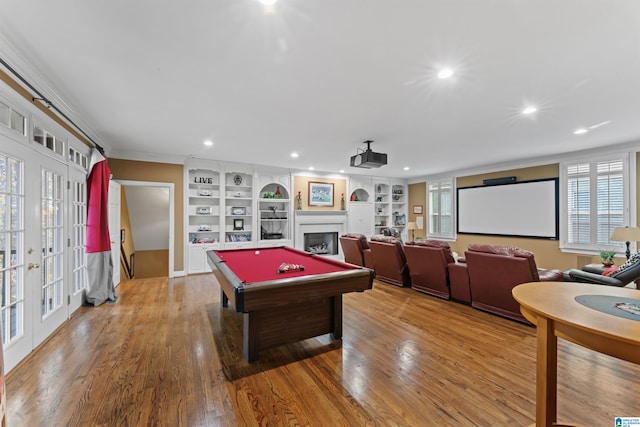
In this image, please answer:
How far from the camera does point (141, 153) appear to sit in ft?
18.7

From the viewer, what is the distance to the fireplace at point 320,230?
774 centimetres

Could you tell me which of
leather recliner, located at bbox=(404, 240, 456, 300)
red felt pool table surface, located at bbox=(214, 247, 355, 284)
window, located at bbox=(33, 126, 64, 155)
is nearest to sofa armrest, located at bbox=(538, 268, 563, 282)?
leather recliner, located at bbox=(404, 240, 456, 300)

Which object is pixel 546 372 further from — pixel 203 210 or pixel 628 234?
pixel 203 210

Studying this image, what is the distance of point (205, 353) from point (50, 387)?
3.71ft

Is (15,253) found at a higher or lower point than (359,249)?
higher

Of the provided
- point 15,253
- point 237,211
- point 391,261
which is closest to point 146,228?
point 237,211

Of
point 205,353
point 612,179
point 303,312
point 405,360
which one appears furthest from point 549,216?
point 205,353

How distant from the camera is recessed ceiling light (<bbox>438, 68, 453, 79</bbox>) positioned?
2510 millimetres

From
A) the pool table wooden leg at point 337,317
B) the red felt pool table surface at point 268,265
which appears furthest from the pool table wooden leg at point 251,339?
the pool table wooden leg at point 337,317

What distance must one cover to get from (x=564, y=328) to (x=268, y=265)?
2.69 meters

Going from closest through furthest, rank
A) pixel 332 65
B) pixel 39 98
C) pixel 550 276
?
1. pixel 332 65
2. pixel 39 98
3. pixel 550 276

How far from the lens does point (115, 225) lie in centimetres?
512

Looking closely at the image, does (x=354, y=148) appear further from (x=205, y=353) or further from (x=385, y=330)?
(x=205, y=353)

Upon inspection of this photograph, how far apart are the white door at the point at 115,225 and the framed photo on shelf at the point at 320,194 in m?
4.51
